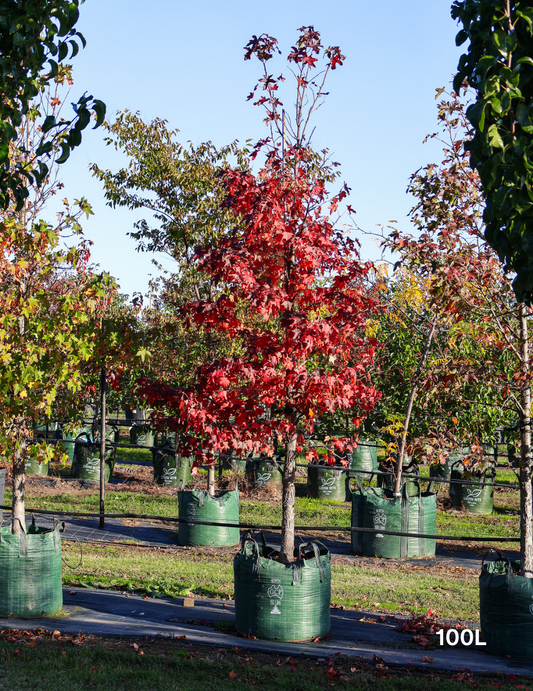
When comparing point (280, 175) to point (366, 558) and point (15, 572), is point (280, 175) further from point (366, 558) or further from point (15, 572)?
point (366, 558)

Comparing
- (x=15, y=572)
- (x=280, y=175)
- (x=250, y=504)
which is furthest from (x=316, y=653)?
(x=250, y=504)

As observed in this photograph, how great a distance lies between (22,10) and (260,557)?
470 cm

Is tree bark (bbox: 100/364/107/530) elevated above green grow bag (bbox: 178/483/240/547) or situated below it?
above

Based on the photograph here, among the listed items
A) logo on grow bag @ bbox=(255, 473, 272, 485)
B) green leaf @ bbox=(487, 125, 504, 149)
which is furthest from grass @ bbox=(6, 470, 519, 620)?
green leaf @ bbox=(487, 125, 504, 149)

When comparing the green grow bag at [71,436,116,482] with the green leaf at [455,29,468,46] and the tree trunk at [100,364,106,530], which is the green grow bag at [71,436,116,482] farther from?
the green leaf at [455,29,468,46]

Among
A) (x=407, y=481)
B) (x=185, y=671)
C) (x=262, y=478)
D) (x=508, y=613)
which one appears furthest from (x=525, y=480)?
(x=262, y=478)

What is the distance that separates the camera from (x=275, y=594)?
6262 millimetres

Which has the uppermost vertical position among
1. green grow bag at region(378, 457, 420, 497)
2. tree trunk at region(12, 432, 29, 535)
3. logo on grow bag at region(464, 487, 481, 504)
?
tree trunk at region(12, 432, 29, 535)

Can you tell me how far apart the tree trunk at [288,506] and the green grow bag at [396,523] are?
4.35m

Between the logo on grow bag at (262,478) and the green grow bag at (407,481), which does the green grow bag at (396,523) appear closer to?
the green grow bag at (407,481)

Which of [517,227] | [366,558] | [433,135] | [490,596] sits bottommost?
[366,558]

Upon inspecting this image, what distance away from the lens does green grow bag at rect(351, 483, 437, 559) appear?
10844mm

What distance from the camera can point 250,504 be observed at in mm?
14781

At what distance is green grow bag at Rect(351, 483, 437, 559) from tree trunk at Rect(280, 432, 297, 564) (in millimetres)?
4354
